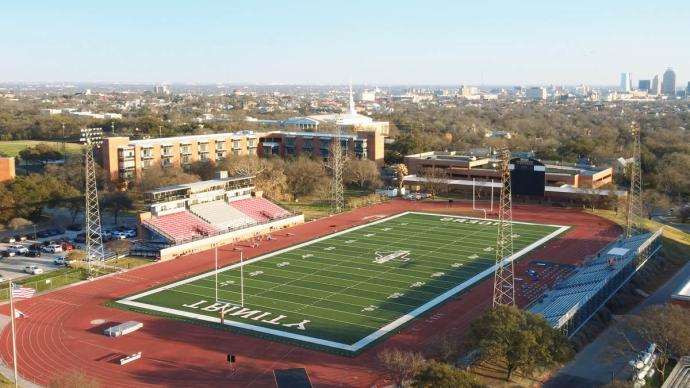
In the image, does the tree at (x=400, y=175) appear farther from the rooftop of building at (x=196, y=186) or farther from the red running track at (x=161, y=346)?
the red running track at (x=161, y=346)

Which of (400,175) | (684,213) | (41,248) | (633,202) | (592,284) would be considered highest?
(400,175)

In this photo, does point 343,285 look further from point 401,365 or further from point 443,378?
point 443,378

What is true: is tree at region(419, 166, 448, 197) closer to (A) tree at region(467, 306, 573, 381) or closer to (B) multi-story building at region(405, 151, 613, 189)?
(B) multi-story building at region(405, 151, 613, 189)

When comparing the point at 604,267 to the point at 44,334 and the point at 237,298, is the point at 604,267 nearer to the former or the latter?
the point at 237,298

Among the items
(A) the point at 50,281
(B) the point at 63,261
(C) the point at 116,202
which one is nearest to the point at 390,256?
(A) the point at 50,281

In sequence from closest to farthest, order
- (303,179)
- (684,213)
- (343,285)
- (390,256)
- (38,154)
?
(343,285) → (390,256) → (684,213) → (303,179) → (38,154)

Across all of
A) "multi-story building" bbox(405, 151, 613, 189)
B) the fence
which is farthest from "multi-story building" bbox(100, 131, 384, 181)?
the fence

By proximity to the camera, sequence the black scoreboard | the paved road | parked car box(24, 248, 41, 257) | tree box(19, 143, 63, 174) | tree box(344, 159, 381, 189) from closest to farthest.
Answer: the paved road < parked car box(24, 248, 41, 257) < the black scoreboard < tree box(344, 159, 381, 189) < tree box(19, 143, 63, 174)
